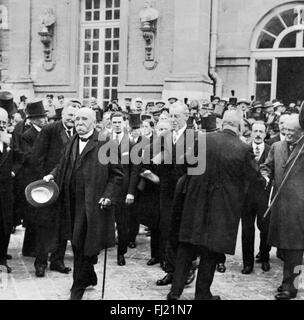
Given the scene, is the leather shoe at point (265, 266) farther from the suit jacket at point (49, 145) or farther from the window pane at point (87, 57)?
the window pane at point (87, 57)

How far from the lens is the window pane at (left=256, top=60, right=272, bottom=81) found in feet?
56.7

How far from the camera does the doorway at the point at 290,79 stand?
17.0m

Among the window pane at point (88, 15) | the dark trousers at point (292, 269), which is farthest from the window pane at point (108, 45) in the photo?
the dark trousers at point (292, 269)

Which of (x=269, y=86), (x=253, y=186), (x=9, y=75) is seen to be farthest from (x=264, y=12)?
(x=253, y=186)

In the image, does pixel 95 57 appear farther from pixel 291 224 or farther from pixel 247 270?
pixel 291 224

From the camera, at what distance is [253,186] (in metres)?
6.81

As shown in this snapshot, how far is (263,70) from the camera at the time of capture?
1731 cm

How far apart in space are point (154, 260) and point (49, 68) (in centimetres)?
1294

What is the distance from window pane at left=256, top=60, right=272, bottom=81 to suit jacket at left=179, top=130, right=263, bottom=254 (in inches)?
473

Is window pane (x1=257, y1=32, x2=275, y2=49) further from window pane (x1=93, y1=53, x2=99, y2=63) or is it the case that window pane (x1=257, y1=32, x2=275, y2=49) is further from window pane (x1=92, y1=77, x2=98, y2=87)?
window pane (x1=92, y1=77, x2=98, y2=87)

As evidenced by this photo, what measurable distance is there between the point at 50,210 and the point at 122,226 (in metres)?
1.12

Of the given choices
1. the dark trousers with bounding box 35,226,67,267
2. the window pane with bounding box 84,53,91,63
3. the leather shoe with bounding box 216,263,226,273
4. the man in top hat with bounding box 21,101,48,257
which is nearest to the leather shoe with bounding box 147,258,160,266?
the leather shoe with bounding box 216,263,226,273

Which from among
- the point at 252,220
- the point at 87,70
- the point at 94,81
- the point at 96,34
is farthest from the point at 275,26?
the point at 252,220
